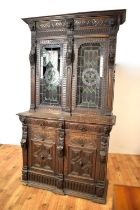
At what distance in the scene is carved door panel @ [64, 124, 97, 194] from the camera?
2.39 meters

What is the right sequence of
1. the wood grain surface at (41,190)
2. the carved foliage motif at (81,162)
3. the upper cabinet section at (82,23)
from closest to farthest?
the upper cabinet section at (82,23)
the wood grain surface at (41,190)
the carved foliage motif at (81,162)

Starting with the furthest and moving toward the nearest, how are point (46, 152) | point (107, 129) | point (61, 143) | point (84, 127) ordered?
point (46, 152), point (61, 143), point (84, 127), point (107, 129)

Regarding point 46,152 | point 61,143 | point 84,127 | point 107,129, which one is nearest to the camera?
point 107,129

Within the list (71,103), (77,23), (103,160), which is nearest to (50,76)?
(71,103)

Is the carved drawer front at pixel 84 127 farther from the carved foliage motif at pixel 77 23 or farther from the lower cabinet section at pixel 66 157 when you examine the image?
the carved foliage motif at pixel 77 23

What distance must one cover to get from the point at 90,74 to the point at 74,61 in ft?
0.84

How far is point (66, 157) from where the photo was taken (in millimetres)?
2504

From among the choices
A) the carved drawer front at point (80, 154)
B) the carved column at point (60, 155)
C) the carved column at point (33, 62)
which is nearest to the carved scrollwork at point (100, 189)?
the carved drawer front at point (80, 154)

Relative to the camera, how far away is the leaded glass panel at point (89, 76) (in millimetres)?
2389

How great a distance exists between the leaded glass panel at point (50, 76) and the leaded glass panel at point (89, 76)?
292 millimetres

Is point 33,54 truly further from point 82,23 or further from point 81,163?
point 81,163

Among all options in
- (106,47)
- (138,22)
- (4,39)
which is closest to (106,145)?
(106,47)

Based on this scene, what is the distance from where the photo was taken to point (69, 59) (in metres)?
2.41

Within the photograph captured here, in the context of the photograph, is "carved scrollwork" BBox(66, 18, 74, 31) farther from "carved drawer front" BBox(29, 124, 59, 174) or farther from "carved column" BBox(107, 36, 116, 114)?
"carved drawer front" BBox(29, 124, 59, 174)
